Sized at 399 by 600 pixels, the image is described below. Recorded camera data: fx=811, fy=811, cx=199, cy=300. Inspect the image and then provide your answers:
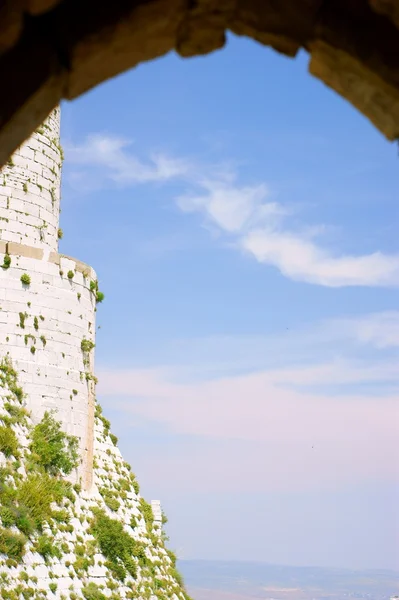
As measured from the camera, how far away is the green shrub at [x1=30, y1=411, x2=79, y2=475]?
56.7 feet

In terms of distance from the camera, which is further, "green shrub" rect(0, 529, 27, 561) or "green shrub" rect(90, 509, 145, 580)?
"green shrub" rect(90, 509, 145, 580)

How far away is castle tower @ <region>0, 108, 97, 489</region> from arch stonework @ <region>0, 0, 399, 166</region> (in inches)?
502

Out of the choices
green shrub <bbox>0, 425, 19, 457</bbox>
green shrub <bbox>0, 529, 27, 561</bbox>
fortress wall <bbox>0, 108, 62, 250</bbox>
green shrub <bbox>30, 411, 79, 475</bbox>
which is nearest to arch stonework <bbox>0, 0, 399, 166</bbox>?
green shrub <bbox>0, 529, 27, 561</bbox>

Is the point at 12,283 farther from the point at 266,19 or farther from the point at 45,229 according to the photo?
the point at 266,19

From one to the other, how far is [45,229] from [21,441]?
223 inches

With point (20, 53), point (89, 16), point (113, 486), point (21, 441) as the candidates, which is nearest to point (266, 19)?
point (89, 16)

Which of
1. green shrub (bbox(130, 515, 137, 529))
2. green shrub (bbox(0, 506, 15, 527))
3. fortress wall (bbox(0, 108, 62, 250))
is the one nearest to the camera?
green shrub (bbox(0, 506, 15, 527))

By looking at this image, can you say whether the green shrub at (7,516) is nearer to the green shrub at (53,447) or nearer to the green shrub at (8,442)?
the green shrub at (8,442)

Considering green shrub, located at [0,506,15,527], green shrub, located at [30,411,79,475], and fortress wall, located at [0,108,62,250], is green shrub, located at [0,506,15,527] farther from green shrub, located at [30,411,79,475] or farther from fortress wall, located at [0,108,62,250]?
fortress wall, located at [0,108,62,250]

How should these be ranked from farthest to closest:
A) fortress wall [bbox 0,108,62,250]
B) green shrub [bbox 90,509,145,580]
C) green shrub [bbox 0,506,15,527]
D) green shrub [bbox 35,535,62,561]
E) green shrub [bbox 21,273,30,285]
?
fortress wall [bbox 0,108,62,250], green shrub [bbox 21,273,30,285], green shrub [bbox 90,509,145,580], green shrub [bbox 35,535,62,561], green shrub [bbox 0,506,15,527]

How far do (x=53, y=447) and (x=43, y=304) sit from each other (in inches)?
126

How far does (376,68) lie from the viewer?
5.27m

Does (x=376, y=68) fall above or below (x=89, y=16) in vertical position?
below

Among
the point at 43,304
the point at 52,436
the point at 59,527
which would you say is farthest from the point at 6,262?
the point at 59,527
